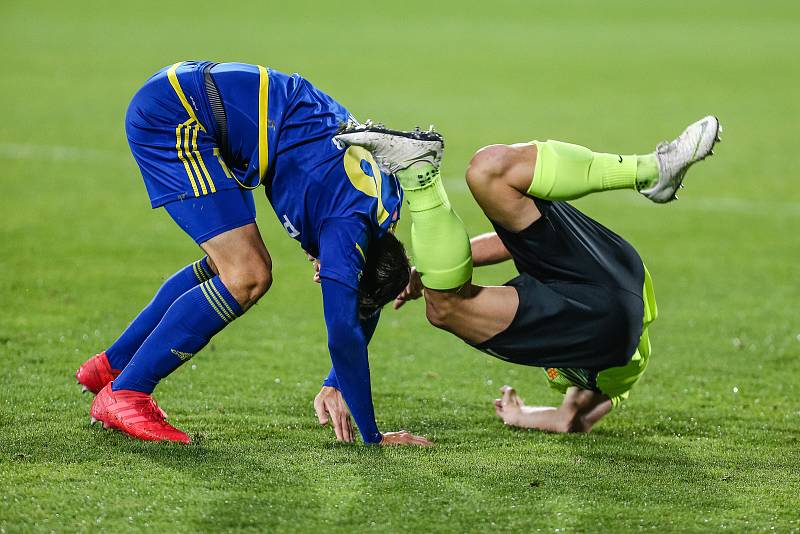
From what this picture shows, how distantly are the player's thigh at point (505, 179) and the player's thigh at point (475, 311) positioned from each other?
15.6 inches

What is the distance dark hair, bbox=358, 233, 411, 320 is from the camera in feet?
16.9

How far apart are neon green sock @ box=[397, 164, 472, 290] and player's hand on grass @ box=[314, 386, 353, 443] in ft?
2.48

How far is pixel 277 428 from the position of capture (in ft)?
18.1

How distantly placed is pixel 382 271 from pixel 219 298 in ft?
2.44

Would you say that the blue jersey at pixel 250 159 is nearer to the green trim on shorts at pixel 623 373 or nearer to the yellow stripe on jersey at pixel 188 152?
the yellow stripe on jersey at pixel 188 152

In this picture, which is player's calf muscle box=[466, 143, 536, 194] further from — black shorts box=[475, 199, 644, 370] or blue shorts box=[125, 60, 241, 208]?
Answer: blue shorts box=[125, 60, 241, 208]

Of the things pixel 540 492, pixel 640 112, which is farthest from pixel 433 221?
pixel 640 112

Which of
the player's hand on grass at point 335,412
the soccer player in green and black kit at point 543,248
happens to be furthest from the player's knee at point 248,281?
the soccer player in green and black kit at point 543,248

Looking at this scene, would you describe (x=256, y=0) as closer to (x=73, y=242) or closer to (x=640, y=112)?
(x=640, y=112)

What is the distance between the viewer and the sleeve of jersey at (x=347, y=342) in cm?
492

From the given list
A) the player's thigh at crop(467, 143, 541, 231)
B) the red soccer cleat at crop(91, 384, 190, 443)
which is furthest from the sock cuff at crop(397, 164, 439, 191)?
the red soccer cleat at crop(91, 384, 190, 443)

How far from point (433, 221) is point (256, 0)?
35.1 m

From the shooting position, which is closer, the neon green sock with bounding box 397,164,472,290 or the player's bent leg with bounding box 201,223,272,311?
the neon green sock with bounding box 397,164,472,290

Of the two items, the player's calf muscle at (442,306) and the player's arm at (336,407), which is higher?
the player's calf muscle at (442,306)
